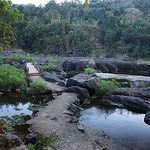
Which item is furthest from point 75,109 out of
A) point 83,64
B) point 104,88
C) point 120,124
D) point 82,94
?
point 83,64

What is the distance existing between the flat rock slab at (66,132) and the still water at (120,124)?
0.87 meters

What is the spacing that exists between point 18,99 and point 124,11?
71276 millimetres

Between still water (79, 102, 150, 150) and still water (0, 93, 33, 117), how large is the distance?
4.05 metres

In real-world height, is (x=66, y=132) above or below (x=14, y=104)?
above

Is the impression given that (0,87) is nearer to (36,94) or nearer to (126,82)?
(36,94)

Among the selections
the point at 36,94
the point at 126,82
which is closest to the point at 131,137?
the point at 36,94

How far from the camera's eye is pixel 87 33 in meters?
56.7

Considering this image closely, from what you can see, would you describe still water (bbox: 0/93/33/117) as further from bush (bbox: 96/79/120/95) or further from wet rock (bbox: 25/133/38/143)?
bush (bbox: 96/79/120/95)

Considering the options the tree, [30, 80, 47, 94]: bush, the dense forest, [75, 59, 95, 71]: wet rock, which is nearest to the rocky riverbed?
[30, 80, 47, 94]: bush

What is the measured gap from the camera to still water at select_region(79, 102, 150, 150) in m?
8.93

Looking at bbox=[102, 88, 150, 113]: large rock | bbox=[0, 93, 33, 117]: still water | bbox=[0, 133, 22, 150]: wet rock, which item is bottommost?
bbox=[0, 93, 33, 117]: still water

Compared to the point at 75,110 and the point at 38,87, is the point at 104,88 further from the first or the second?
the point at 38,87

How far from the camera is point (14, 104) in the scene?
13547 millimetres

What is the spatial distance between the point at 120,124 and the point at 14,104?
7.52m
